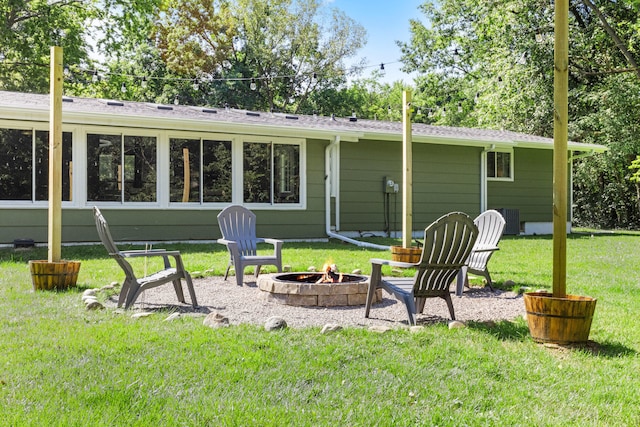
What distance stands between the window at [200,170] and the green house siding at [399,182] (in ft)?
8.98

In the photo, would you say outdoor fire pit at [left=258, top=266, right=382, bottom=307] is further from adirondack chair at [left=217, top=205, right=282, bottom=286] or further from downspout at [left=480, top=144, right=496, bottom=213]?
downspout at [left=480, top=144, right=496, bottom=213]

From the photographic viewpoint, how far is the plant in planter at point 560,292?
3621mm

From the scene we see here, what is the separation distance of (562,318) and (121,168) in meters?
8.39

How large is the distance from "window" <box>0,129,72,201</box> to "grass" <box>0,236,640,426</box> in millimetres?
5622

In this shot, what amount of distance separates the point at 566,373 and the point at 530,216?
42.3ft

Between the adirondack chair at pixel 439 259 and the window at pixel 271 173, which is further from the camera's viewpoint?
the window at pixel 271 173

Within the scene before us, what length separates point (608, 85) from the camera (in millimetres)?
17297

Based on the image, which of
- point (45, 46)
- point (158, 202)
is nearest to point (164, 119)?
point (158, 202)

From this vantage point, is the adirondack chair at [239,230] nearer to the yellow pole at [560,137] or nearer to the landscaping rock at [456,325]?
the landscaping rock at [456,325]

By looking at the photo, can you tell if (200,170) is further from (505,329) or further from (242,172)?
(505,329)

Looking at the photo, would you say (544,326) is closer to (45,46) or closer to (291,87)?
(45,46)

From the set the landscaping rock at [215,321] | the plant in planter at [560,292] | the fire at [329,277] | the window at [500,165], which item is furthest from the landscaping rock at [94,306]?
the window at [500,165]

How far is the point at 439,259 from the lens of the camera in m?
4.36

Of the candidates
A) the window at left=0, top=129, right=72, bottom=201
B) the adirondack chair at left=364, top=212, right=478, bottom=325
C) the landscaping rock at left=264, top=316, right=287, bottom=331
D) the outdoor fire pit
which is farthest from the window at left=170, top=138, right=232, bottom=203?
the landscaping rock at left=264, top=316, right=287, bottom=331
